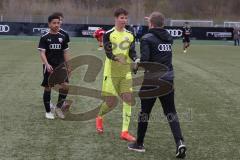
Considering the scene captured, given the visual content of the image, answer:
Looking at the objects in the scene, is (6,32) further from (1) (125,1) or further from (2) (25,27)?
(1) (125,1)

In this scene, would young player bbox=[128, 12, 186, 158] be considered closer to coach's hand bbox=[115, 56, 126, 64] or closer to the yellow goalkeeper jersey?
coach's hand bbox=[115, 56, 126, 64]

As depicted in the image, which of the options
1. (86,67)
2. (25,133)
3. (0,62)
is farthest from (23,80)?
(25,133)

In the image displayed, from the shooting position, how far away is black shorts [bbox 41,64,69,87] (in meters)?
8.99

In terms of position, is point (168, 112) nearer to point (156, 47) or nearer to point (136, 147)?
point (136, 147)

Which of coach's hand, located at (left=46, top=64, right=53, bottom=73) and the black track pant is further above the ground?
coach's hand, located at (left=46, top=64, right=53, bottom=73)

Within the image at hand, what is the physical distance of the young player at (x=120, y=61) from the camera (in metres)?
7.72

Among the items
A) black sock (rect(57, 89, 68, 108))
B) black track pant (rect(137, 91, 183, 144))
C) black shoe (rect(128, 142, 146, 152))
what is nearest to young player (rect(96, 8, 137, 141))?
black shoe (rect(128, 142, 146, 152))

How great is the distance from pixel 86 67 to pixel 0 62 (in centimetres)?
377

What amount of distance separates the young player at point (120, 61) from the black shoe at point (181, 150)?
3.86ft

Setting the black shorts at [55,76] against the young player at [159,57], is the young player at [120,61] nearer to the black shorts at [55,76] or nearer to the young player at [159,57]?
the young player at [159,57]

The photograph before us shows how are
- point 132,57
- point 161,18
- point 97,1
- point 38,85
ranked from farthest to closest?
point 97,1
point 38,85
point 132,57
point 161,18

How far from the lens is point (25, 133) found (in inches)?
313

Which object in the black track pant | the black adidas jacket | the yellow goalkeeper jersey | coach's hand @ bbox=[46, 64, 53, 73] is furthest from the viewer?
coach's hand @ bbox=[46, 64, 53, 73]

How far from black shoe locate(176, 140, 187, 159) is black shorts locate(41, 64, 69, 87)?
315cm
